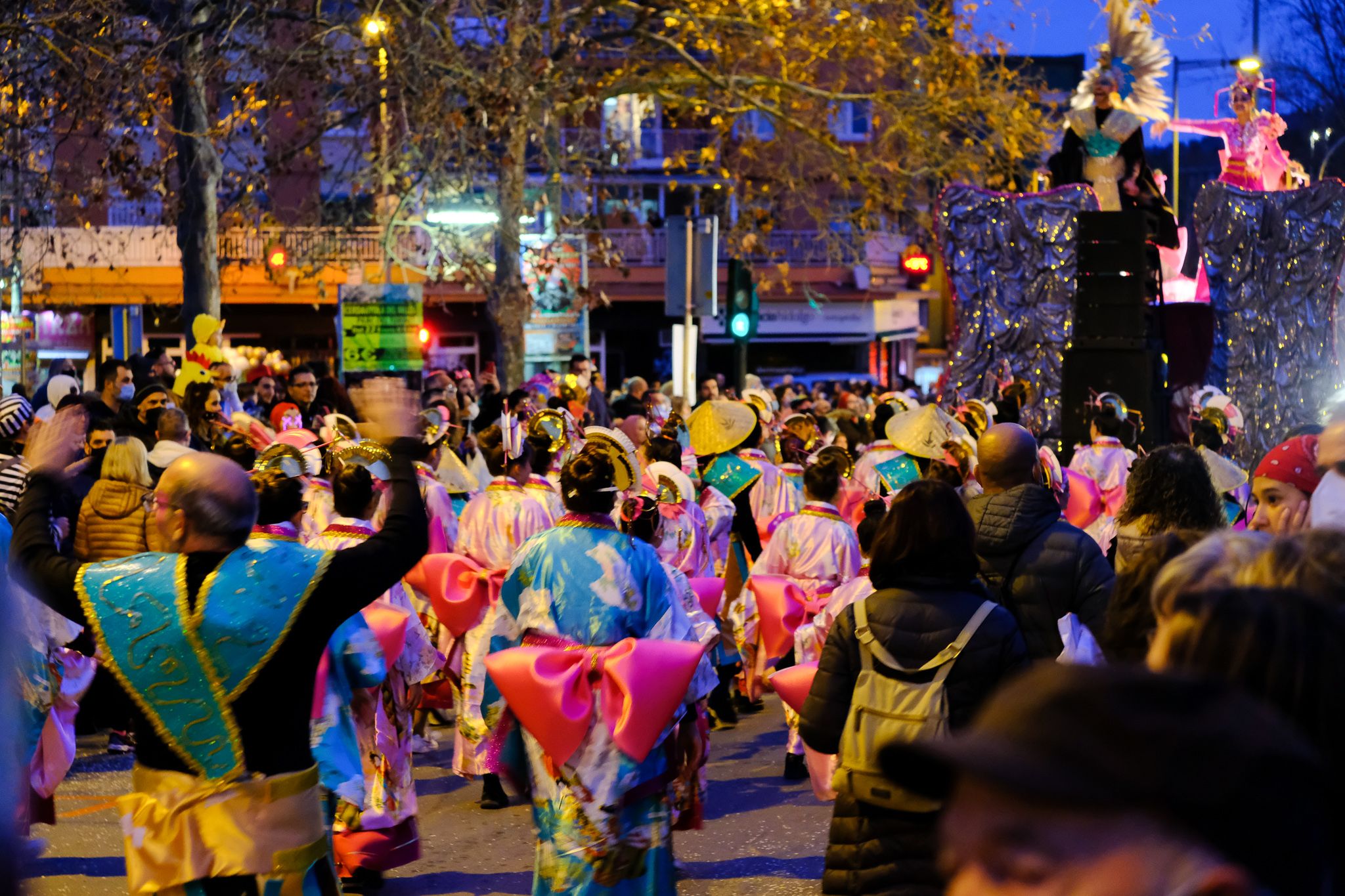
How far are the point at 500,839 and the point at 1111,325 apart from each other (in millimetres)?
8726

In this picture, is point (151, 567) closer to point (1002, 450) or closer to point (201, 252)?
point (1002, 450)

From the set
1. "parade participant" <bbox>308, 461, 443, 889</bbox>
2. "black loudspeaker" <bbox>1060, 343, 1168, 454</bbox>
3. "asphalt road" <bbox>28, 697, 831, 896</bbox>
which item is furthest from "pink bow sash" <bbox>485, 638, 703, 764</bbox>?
"black loudspeaker" <bbox>1060, 343, 1168, 454</bbox>

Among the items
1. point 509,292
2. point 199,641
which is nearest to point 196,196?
point 509,292

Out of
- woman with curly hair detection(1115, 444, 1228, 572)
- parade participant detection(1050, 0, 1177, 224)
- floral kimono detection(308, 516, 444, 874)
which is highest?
parade participant detection(1050, 0, 1177, 224)

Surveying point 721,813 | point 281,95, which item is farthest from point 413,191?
point 721,813

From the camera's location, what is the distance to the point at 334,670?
17.5 ft

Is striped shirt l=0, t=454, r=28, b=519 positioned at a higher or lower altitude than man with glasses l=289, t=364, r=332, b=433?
lower

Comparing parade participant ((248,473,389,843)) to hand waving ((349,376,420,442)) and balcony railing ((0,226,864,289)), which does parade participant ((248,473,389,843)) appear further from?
balcony railing ((0,226,864,289))

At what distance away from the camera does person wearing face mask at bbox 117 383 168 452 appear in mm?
9992

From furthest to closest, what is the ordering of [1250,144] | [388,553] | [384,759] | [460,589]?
[1250,144] < [460,589] < [384,759] < [388,553]

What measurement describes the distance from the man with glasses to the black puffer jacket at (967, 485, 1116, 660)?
28.7 feet

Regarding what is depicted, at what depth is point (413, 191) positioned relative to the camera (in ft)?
61.9

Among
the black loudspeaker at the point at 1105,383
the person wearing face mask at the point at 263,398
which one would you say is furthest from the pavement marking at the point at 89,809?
the black loudspeaker at the point at 1105,383

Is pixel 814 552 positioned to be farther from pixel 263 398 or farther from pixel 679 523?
pixel 263 398
